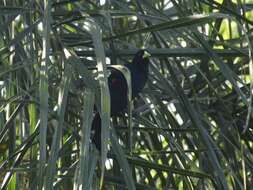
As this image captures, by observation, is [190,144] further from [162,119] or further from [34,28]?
[34,28]

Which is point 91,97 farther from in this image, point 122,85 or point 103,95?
point 122,85

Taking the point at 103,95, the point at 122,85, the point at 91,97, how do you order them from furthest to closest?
the point at 122,85 < the point at 91,97 < the point at 103,95

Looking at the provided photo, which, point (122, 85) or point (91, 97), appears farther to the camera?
point (122, 85)

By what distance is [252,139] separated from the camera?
2805 millimetres

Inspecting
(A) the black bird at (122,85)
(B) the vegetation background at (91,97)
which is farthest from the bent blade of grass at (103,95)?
(A) the black bird at (122,85)

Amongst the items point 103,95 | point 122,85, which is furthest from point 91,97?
point 122,85

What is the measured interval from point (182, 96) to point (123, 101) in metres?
0.61

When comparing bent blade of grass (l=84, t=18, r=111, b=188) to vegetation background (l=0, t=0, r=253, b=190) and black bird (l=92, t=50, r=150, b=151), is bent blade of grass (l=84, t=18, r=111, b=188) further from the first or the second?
black bird (l=92, t=50, r=150, b=151)

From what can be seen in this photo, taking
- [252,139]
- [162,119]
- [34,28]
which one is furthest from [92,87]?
[252,139]

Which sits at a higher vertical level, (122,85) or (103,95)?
(122,85)

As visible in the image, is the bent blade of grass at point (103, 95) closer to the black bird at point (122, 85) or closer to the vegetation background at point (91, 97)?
the vegetation background at point (91, 97)

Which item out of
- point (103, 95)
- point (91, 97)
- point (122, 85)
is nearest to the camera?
point (103, 95)

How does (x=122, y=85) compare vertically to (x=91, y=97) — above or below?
above

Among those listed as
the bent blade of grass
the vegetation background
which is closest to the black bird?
the vegetation background
